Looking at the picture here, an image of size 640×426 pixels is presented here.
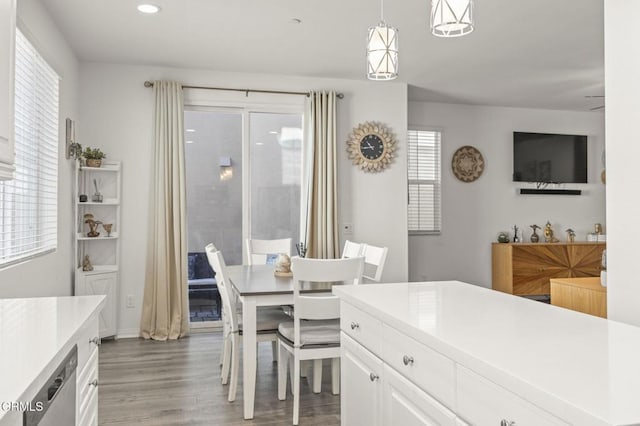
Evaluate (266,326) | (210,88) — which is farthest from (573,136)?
(266,326)

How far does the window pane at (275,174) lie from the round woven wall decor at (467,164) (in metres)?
2.36

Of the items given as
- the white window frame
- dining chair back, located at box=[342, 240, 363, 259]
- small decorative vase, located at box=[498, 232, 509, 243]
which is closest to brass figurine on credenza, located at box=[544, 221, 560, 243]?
small decorative vase, located at box=[498, 232, 509, 243]

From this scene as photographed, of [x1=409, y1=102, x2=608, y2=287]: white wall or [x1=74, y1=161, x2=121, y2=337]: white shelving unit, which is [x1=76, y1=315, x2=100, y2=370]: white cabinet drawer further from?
[x1=409, y1=102, x2=608, y2=287]: white wall

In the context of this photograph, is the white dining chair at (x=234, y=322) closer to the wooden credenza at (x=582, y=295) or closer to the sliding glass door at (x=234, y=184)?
the wooden credenza at (x=582, y=295)

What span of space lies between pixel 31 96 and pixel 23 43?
0.37 metres

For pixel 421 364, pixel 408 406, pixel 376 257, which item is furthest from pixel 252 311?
pixel 421 364

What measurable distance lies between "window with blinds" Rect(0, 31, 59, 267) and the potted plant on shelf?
62 centimetres

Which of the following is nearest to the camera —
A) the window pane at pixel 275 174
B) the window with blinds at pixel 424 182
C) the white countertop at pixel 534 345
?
the white countertop at pixel 534 345

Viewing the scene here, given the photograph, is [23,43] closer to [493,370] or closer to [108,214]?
[108,214]

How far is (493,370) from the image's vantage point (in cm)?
110

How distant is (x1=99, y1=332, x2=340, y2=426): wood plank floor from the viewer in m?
2.97

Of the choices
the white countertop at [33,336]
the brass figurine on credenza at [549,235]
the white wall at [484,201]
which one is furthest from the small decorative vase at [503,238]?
the white countertop at [33,336]

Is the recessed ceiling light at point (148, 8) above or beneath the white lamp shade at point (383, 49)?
above

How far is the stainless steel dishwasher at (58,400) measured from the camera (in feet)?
3.51
